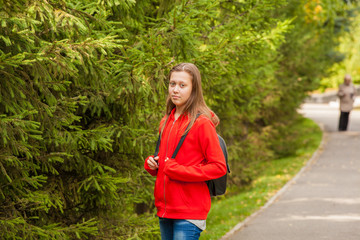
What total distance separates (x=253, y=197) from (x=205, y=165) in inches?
295

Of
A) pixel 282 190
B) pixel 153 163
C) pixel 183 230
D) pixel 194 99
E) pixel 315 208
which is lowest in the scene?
pixel 282 190

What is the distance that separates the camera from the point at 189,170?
3203 millimetres

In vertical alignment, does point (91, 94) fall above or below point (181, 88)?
below

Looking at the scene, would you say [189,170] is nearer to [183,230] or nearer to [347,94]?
[183,230]

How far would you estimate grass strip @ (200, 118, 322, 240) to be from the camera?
8320mm

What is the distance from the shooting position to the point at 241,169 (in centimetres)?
1309

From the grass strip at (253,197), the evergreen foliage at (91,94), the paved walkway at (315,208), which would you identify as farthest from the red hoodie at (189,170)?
the grass strip at (253,197)

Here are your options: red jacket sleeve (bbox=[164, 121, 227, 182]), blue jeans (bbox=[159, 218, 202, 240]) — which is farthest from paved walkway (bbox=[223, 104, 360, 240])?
red jacket sleeve (bbox=[164, 121, 227, 182])

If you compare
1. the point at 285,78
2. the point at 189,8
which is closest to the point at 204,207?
the point at 189,8

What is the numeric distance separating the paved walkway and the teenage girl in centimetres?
378

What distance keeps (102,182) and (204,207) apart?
6.42ft

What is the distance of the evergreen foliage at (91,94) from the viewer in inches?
152

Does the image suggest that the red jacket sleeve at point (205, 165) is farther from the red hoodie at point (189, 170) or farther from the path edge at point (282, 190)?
the path edge at point (282, 190)

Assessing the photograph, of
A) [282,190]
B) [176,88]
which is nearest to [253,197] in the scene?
[282,190]
